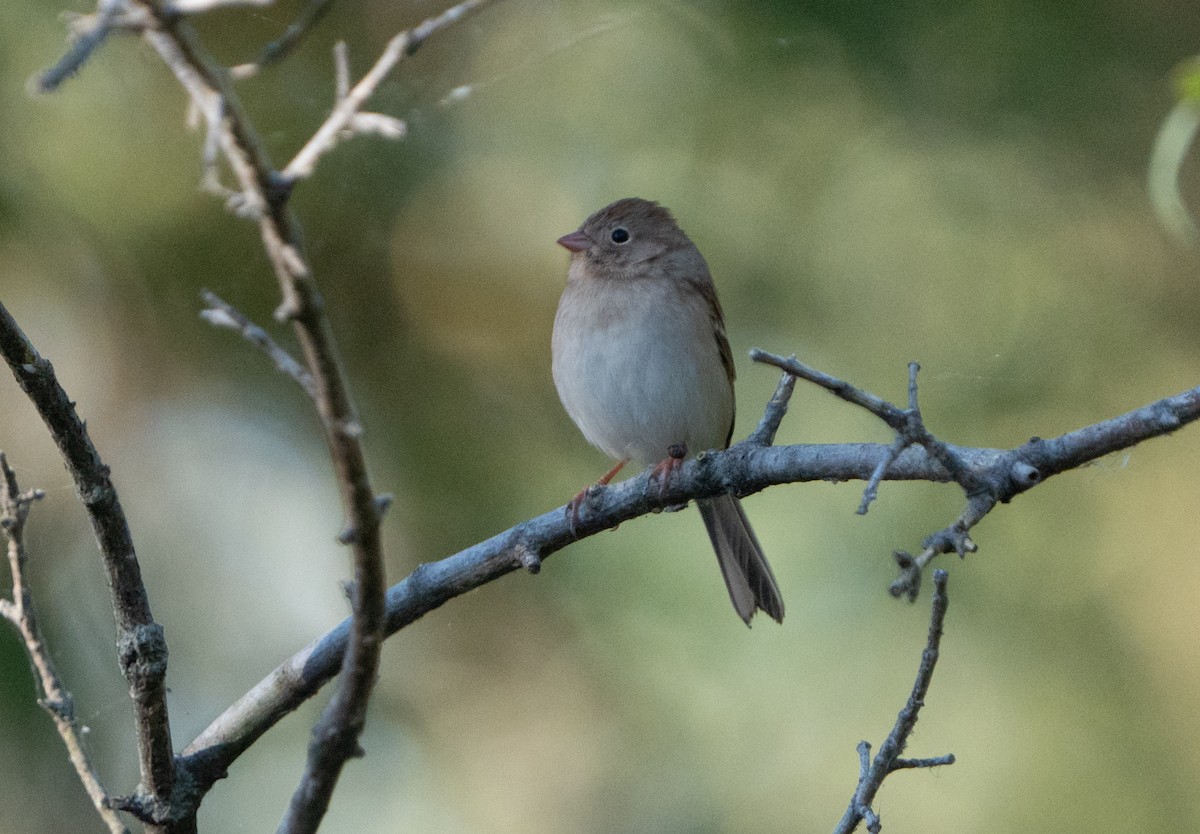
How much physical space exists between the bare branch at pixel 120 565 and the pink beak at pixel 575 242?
2.72 metres

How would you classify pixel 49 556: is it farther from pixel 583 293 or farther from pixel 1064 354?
pixel 1064 354

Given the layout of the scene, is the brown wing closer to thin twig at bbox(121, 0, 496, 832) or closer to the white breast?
the white breast

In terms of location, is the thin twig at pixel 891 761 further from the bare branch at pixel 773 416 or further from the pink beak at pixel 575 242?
the pink beak at pixel 575 242

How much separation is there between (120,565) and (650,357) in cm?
236

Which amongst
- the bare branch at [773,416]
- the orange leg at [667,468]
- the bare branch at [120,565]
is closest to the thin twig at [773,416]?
the bare branch at [773,416]

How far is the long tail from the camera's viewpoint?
4.09m

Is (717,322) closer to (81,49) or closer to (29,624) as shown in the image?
(29,624)

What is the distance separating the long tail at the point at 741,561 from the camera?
4.09m

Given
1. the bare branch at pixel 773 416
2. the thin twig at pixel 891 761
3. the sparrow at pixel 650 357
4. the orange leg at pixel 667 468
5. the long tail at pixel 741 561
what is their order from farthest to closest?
the sparrow at pixel 650 357
the long tail at pixel 741 561
the orange leg at pixel 667 468
the bare branch at pixel 773 416
the thin twig at pixel 891 761

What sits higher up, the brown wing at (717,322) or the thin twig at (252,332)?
the brown wing at (717,322)

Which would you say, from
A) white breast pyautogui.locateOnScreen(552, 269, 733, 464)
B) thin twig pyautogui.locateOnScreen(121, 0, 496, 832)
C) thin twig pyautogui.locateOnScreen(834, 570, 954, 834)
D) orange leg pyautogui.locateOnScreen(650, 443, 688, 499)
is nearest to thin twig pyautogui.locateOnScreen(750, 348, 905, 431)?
thin twig pyautogui.locateOnScreen(834, 570, 954, 834)

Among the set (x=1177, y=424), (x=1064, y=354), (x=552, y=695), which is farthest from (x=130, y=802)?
(x=1064, y=354)

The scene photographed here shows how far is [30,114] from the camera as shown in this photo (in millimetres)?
4645

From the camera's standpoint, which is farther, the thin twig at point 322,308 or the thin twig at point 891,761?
the thin twig at point 891,761
